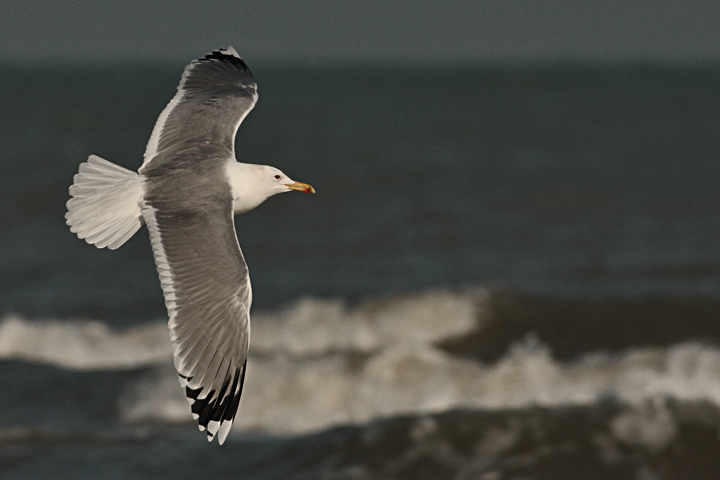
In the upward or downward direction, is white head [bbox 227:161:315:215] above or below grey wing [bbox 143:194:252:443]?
above

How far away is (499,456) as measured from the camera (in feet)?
21.2

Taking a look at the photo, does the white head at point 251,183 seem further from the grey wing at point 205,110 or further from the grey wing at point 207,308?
the grey wing at point 207,308

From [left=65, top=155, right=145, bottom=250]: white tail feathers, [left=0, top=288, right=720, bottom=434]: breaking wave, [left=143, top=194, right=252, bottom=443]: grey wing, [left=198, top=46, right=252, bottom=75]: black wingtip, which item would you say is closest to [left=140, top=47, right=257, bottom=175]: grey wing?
[left=198, top=46, right=252, bottom=75]: black wingtip

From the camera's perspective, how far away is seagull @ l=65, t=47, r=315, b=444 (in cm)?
480

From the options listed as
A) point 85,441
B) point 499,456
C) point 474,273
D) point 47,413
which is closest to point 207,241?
point 499,456

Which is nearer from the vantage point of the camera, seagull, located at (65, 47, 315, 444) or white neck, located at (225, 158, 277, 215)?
seagull, located at (65, 47, 315, 444)

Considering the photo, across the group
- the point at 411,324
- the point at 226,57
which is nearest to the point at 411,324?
the point at 411,324

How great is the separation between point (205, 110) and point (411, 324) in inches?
208

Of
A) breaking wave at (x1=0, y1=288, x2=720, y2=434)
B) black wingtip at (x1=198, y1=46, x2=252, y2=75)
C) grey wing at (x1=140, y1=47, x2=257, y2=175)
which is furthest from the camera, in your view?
breaking wave at (x1=0, y1=288, x2=720, y2=434)

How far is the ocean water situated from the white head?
186cm

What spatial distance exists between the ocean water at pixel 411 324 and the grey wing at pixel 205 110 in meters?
2.16

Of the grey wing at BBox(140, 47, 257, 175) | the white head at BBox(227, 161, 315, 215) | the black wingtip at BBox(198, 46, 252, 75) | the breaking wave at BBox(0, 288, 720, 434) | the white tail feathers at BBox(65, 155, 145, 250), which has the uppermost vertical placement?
the black wingtip at BBox(198, 46, 252, 75)

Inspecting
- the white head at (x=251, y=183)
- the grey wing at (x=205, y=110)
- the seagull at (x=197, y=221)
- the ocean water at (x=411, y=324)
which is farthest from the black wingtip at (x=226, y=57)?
the ocean water at (x=411, y=324)

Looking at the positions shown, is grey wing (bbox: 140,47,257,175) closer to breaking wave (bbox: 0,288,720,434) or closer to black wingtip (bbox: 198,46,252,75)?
black wingtip (bbox: 198,46,252,75)
